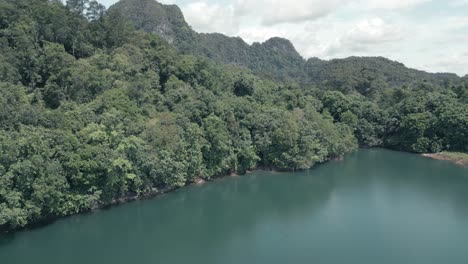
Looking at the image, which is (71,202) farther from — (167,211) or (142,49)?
(142,49)

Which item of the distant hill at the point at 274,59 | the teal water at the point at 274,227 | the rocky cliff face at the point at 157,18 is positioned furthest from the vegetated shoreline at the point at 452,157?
the rocky cliff face at the point at 157,18

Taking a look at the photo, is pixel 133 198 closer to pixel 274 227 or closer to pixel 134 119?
pixel 134 119

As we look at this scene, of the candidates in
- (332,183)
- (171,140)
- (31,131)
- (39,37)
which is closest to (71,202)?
(31,131)

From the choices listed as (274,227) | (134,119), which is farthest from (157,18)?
(274,227)

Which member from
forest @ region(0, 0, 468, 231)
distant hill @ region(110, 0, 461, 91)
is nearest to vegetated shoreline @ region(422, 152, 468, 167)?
forest @ region(0, 0, 468, 231)

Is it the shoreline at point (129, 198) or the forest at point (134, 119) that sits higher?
the forest at point (134, 119)

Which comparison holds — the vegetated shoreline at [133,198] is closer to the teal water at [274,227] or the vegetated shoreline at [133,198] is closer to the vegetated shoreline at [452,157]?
the teal water at [274,227]
